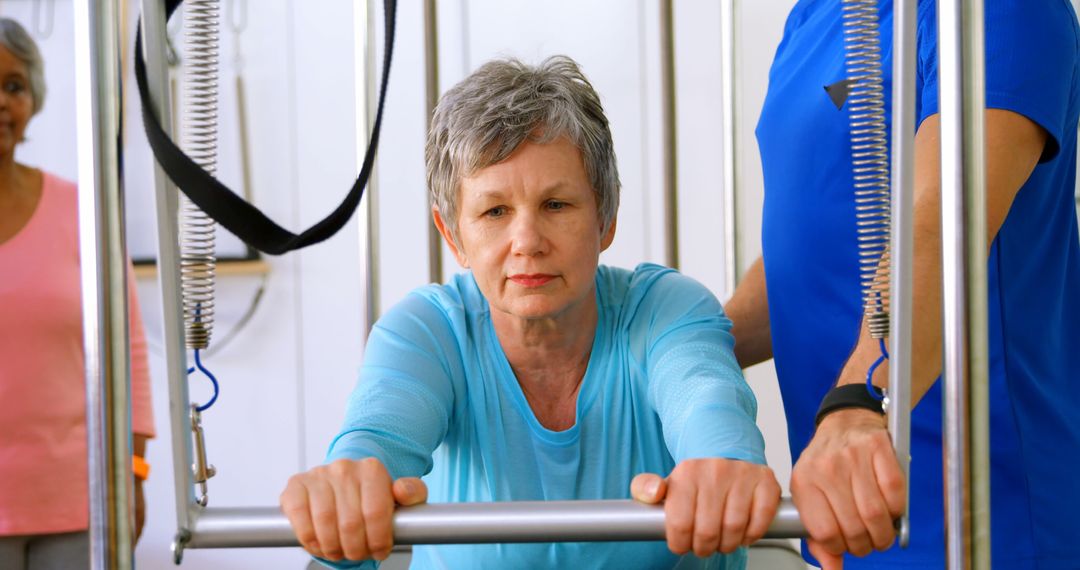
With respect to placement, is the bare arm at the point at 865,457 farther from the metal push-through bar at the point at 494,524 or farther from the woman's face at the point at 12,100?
the woman's face at the point at 12,100

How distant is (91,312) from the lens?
0.61 m

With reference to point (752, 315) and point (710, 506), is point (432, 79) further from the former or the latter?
point (710, 506)

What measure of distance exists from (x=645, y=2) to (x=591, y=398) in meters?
1.59

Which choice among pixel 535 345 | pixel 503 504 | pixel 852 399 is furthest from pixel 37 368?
pixel 852 399

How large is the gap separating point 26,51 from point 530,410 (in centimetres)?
118

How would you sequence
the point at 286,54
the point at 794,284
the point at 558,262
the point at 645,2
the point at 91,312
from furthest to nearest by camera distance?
1. the point at 286,54
2. the point at 645,2
3. the point at 794,284
4. the point at 558,262
5. the point at 91,312

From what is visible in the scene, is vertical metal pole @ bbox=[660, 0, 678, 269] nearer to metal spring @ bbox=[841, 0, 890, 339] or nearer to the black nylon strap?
metal spring @ bbox=[841, 0, 890, 339]

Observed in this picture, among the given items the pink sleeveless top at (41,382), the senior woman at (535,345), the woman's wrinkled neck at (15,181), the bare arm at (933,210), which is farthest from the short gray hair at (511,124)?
the woman's wrinkled neck at (15,181)

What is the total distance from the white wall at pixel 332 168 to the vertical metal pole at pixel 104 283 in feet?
5.93

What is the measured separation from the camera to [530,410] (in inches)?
38.0

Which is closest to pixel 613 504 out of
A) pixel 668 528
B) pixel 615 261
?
pixel 668 528

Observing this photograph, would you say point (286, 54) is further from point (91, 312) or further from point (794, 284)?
point (91, 312)

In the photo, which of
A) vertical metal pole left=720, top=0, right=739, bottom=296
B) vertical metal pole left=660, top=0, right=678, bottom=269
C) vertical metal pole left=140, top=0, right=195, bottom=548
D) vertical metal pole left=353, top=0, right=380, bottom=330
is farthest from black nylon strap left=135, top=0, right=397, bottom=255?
vertical metal pole left=660, top=0, right=678, bottom=269

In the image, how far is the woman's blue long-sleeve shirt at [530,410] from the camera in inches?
35.1
